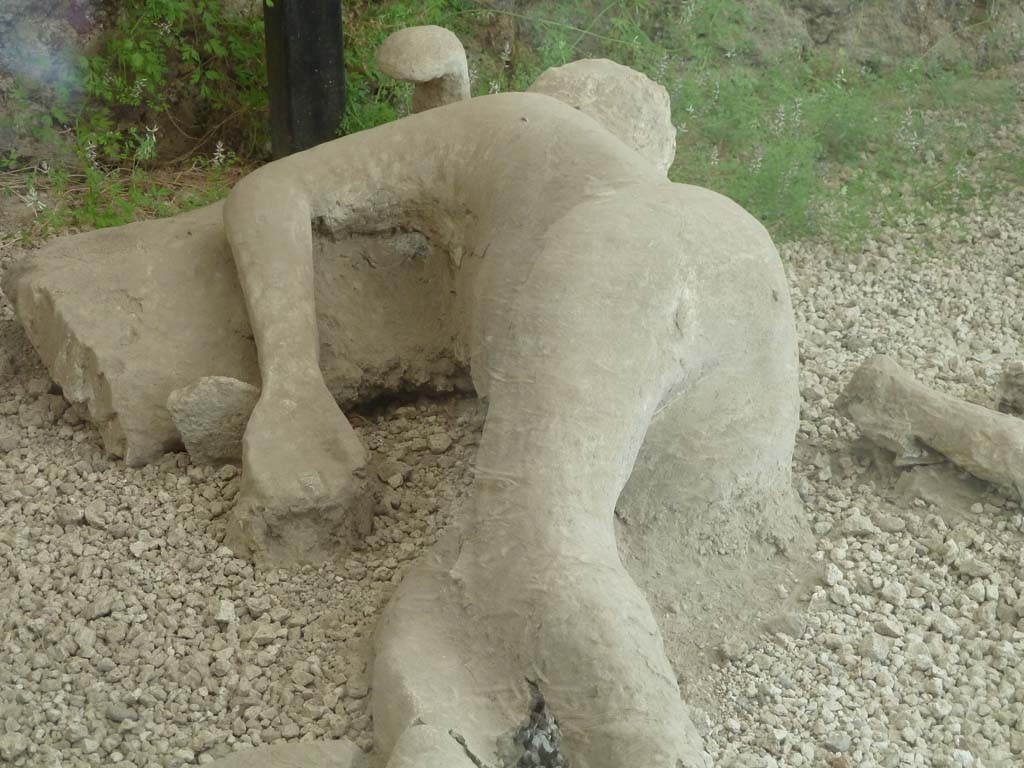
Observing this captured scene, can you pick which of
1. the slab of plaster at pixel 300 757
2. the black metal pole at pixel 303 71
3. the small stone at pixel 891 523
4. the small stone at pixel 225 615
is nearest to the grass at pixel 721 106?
the black metal pole at pixel 303 71

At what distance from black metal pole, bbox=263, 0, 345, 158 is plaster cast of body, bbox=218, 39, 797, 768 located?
854mm

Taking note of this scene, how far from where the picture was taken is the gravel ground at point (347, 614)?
7.78ft

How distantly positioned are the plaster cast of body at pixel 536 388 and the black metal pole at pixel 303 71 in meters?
0.85

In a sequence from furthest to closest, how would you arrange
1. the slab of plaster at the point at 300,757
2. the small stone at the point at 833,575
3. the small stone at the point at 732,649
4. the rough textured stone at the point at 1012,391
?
the rough textured stone at the point at 1012,391 → the small stone at the point at 833,575 → the small stone at the point at 732,649 → the slab of plaster at the point at 300,757

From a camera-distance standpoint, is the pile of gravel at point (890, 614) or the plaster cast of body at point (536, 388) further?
the pile of gravel at point (890, 614)

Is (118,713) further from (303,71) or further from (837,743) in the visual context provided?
(303,71)

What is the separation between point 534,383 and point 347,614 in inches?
27.7

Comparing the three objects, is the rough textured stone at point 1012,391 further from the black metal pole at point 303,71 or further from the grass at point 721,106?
the black metal pole at point 303,71

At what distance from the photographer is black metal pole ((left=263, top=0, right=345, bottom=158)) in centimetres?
378

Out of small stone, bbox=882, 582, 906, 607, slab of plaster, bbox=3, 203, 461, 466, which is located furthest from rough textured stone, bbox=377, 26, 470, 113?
small stone, bbox=882, 582, 906, 607

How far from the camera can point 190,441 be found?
A: 300 centimetres

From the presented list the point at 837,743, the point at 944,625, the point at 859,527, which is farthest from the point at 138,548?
the point at 944,625

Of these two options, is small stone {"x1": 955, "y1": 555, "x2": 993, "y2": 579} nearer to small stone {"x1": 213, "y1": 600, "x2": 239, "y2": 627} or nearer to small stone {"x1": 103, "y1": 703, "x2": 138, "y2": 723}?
small stone {"x1": 213, "y1": 600, "x2": 239, "y2": 627}

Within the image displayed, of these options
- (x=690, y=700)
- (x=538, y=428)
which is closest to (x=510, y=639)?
(x=538, y=428)
